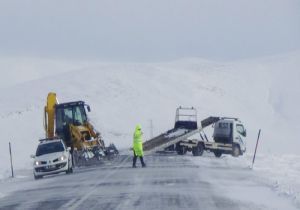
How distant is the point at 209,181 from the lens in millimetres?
23531

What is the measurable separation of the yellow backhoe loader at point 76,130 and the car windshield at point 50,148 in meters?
1.66

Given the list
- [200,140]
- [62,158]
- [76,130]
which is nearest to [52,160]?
[62,158]

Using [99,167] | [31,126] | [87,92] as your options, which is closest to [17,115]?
[31,126]

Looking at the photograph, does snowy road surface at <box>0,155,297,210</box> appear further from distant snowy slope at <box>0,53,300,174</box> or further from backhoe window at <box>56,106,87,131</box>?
distant snowy slope at <box>0,53,300,174</box>

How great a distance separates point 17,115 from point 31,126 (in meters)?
5.29

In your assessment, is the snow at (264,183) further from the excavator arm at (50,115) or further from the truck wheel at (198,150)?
the excavator arm at (50,115)

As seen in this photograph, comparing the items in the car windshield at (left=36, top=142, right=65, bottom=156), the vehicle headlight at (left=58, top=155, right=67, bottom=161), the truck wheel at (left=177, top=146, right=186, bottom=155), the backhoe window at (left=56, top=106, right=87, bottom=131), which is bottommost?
the truck wheel at (left=177, top=146, right=186, bottom=155)

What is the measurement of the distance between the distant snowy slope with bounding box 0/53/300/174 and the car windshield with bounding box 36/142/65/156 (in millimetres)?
22720

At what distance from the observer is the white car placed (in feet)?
97.8

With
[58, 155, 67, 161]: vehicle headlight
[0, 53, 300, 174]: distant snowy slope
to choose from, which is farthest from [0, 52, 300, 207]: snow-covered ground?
[58, 155, 67, 161]: vehicle headlight

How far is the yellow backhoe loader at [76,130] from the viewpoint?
108 ft

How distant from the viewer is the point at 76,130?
33750 millimetres

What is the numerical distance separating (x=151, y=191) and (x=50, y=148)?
12110mm

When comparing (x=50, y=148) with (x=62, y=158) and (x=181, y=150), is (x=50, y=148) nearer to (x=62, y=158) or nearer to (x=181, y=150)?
(x=62, y=158)
